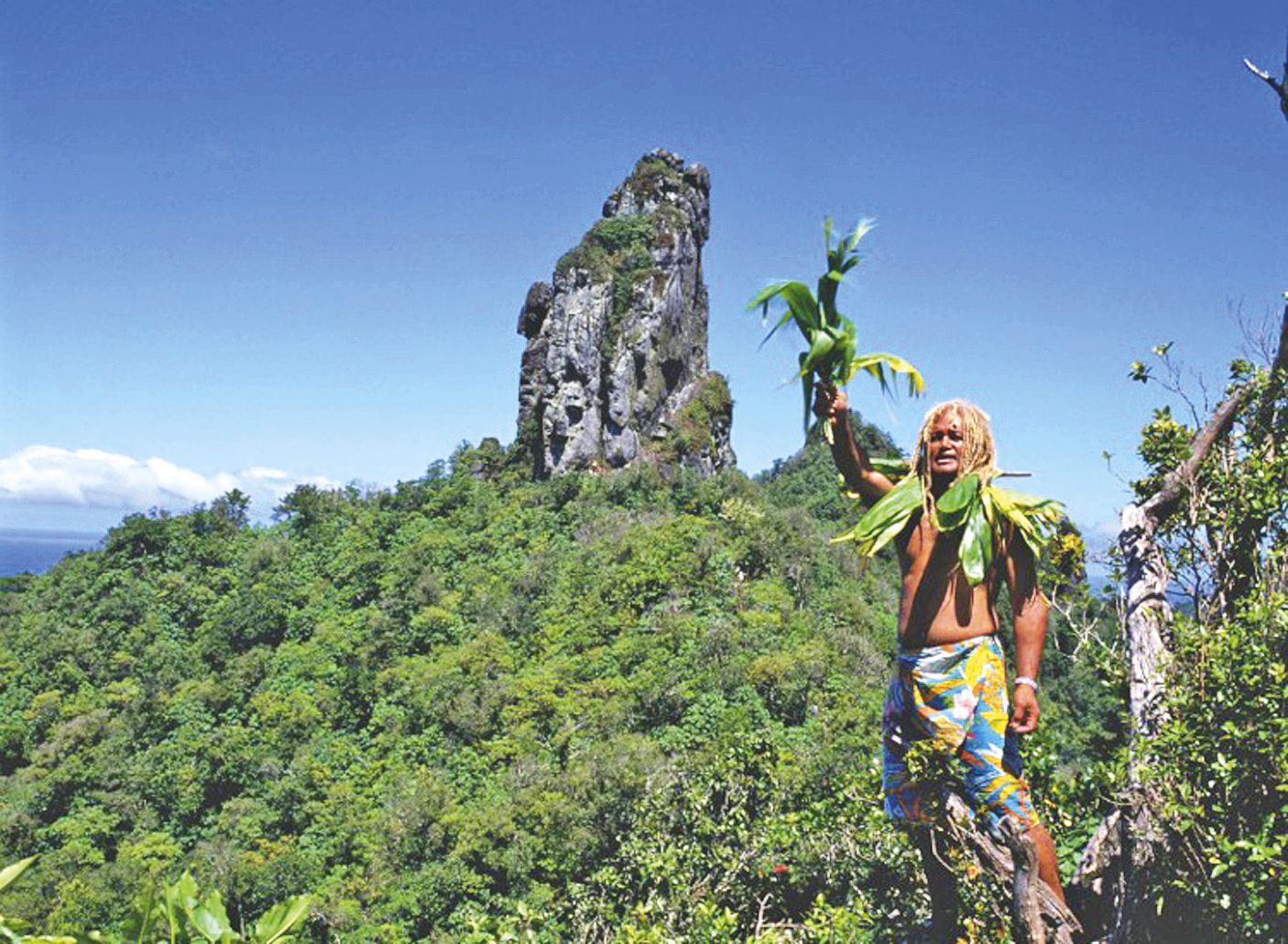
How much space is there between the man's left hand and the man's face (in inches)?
28.2

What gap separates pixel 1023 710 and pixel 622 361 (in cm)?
2896

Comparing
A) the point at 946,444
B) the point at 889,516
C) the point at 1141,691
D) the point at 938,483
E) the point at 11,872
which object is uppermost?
the point at 946,444

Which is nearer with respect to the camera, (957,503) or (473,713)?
(957,503)

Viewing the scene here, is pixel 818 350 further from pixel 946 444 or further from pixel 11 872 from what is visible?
pixel 11 872

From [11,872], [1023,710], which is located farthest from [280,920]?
[1023,710]

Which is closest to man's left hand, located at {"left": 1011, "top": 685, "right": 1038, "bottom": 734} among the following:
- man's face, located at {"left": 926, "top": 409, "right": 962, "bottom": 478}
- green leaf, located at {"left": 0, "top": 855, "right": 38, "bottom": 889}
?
man's face, located at {"left": 926, "top": 409, "right": 962, "bottom": 478}

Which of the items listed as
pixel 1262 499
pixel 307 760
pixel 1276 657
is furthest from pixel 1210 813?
pixel 307 760

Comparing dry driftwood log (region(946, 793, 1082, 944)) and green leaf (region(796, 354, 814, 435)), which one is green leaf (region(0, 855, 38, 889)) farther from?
dry driftwood log (region(946, 793, 1082, 944))

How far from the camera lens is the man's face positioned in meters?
2.90

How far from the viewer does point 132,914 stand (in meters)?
1.47

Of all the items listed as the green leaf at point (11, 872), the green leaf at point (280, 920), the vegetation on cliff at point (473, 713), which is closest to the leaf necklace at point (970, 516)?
the vegetation on cliff at point (473, 713)

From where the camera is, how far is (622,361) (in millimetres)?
31328

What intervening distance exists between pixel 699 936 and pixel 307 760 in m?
17.3

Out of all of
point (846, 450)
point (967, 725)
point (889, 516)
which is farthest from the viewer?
point (846, 450)
